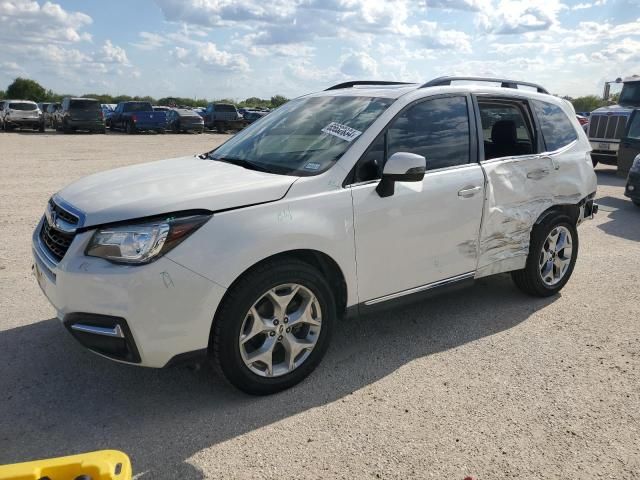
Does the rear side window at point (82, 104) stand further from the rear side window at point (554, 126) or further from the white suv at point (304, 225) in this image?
the rear side window at point (554, 126)

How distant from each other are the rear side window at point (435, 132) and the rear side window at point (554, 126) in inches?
41.9

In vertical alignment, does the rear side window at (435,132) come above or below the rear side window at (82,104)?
above

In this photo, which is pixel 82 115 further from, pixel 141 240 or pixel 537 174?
pixel 141 240

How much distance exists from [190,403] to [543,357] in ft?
7.98

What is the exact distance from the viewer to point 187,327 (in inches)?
113

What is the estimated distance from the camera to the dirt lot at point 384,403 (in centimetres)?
272

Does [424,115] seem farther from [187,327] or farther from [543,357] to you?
[187,327]

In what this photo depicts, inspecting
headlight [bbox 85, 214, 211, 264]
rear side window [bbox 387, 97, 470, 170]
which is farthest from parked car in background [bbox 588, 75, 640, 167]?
headlight [bbox 85, 214, 211, 264]

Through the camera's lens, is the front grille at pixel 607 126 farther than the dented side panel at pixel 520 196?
Yes

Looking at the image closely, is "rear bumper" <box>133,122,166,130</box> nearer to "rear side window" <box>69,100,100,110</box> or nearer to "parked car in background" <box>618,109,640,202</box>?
"rear side window" <box>69,100,100,110</box>

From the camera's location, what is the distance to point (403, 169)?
335 cm

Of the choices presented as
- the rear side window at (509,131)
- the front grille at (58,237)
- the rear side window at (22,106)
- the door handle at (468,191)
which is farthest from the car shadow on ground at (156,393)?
the rear side window at (22,106)

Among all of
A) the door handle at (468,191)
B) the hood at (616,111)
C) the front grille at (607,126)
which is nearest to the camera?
the door handle at (468,191)

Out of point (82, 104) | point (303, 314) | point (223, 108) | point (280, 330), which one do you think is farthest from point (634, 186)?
point (223, 108)
